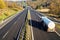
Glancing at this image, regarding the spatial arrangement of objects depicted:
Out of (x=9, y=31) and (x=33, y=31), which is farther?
(x=33, y=31)

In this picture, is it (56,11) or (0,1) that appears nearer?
(56,11)

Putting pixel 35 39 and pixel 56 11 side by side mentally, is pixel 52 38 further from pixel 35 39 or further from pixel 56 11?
pixel 56 11

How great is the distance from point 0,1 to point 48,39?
3344 inches

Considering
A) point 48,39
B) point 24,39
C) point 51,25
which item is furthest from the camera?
point 51,25

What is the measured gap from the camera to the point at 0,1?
112 meters

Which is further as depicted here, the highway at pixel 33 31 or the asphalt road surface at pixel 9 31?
the highway at pixel 33 31

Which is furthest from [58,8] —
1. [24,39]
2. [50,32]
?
[24,39]

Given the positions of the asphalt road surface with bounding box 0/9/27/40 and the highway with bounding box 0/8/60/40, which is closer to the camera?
the asphalt road surface with bounding box 0/9/27/40

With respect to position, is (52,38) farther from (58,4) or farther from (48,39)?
(58,4)

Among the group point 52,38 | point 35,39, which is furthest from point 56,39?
point 35,39

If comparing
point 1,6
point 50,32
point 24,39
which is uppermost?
point 24,39

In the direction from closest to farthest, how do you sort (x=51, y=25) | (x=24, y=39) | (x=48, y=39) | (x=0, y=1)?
(x=24, y=39), (x=48, y=39), (x=51, y=25), (x=0, y=1)

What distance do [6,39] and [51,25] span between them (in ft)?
40.2

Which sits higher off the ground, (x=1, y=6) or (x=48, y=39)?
(x=48, y=39)
